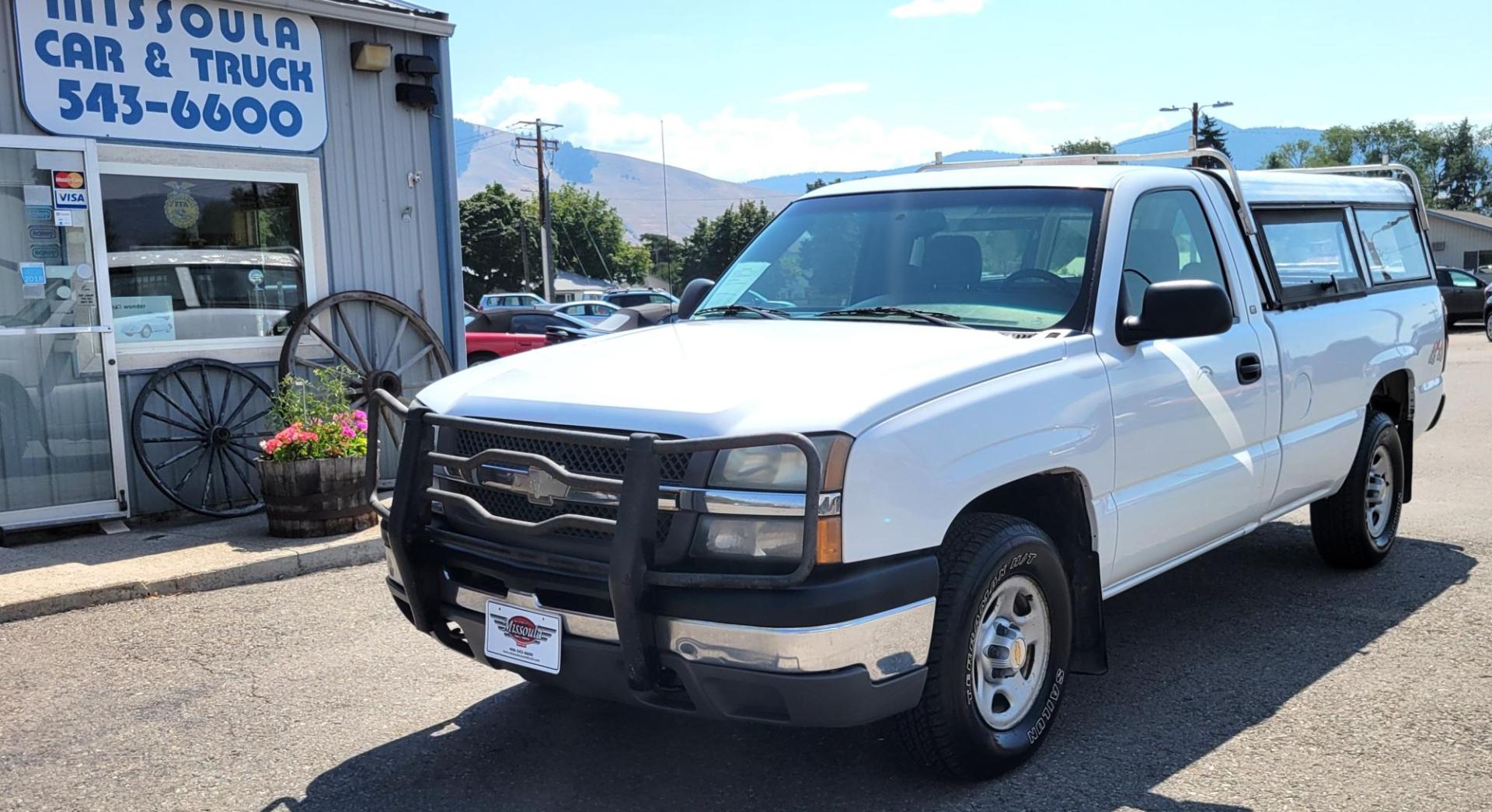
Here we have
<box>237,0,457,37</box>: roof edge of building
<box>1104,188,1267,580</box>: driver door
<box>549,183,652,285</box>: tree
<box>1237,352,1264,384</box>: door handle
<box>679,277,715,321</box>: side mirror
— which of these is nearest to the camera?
<box>1104,188,1267,580</box>: driver door

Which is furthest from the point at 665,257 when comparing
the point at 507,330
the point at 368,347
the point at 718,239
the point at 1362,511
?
the point at 1362,511

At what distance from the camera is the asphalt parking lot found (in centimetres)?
382

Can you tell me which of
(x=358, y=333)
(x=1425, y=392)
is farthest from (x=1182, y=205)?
(x=358, y=333)

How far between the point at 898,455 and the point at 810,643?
55 cm

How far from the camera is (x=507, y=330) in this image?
20.6m

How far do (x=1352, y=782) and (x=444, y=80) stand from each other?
801cm

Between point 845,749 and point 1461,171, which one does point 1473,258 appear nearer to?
point 1461,171

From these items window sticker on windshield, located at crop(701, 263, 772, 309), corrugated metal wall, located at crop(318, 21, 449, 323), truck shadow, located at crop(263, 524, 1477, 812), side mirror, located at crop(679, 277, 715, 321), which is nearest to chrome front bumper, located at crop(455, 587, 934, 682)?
truck shadow, located at crop(263, 524, 1477, 812)

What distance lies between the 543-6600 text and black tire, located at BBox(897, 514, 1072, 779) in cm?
679

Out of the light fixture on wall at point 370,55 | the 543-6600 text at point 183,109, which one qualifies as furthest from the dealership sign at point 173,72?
the light fixture on wall at point 370,55

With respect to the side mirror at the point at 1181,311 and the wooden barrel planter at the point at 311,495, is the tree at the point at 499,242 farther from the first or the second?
the side mirror at the point at 1181,311

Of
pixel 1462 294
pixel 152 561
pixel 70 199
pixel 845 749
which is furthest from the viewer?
pixel 1462 294

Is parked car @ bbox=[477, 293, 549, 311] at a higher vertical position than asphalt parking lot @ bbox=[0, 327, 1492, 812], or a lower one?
higher

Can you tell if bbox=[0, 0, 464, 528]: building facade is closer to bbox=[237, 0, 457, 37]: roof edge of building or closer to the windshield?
bbox=[237, 0, 457, 37]: roof edge of building
